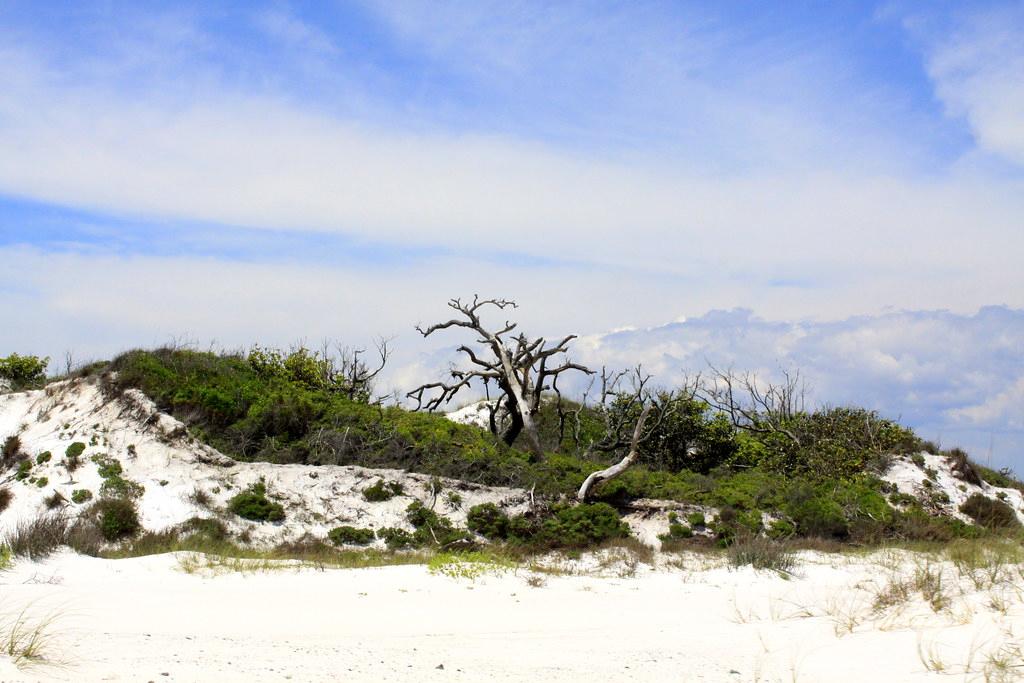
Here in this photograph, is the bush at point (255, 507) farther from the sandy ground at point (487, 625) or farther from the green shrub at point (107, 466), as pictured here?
the sandy ground at point (487, 625)

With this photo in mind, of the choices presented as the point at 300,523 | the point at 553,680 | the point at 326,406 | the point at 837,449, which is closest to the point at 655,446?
the point at 837,449

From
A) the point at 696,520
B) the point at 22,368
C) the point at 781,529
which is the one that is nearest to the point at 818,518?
the point at 781,529

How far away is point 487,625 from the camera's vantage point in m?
10.4

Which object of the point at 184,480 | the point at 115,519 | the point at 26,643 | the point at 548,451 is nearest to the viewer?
the point at 26,643

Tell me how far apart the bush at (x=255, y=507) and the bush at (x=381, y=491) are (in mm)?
1771

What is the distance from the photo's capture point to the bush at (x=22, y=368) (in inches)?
1002

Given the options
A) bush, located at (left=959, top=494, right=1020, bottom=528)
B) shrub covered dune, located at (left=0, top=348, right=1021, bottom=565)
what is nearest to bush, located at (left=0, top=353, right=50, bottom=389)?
shrub covered dune, located at (left=0, top=348, right=1021, bottom=565)

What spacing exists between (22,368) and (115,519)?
1317 centimetres

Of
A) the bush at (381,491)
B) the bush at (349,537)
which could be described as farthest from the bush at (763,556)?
Result: the bush at (381,491)

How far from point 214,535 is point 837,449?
14995mm

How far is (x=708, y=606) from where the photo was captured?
11.8 m

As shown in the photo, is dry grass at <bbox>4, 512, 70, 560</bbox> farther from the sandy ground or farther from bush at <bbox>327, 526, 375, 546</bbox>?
bush at <bbox>327, 526, 375, 546</bbox>

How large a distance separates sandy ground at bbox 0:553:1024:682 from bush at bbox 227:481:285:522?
305 centimetres

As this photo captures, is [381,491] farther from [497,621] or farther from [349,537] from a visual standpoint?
[497,621]
